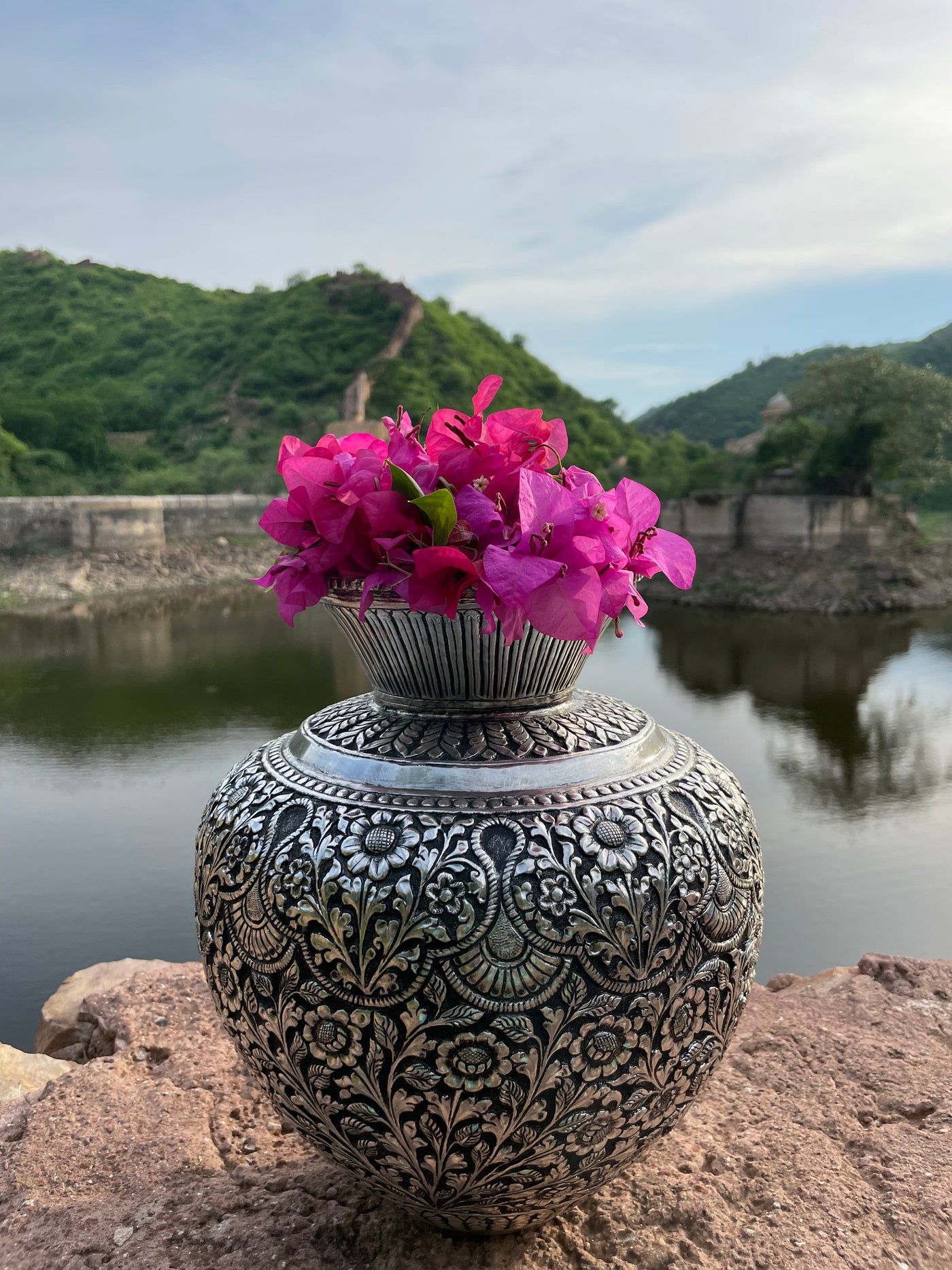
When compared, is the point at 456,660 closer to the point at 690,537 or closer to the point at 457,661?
Answer: the point at 457,661

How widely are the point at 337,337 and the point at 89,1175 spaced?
36.7 metres

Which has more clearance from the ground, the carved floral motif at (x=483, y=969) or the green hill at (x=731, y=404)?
the green hill at (x=731, y=404)

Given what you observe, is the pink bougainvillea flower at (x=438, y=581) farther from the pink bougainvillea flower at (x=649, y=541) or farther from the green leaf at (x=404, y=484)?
the pink bougainvillea flower at (x=649, y=541)

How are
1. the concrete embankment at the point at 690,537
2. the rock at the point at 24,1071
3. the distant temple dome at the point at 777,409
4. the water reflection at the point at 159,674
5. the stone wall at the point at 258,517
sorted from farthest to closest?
the distant temple dome at the point at 777,409, the stone wall at the point at 258,517, the concrete embankment at the point at 690,537, the water reflection at the point at 159,674, the rock at the point at 24,1071

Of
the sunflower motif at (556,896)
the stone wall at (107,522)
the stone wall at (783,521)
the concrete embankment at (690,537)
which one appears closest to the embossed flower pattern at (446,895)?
the sunflower motif at (556,896)

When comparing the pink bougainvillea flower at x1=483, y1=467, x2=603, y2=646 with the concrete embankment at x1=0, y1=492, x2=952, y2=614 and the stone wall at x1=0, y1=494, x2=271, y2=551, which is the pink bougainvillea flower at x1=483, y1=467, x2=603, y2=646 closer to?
the concrete embankment at x1=0, y1=492, x2=952, y2=614

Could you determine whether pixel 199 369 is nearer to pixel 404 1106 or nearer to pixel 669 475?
pixel 669 475

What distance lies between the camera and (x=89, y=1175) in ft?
6.93

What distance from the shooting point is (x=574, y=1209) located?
1950 millimetres

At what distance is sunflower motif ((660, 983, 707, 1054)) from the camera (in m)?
1.53

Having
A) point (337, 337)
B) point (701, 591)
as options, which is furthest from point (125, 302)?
point (701, 591)

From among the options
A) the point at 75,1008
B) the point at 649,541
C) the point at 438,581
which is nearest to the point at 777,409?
the point at 75,1008

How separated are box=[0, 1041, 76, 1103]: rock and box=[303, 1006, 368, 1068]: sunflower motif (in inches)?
55.6

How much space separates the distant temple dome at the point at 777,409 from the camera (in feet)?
72.1
